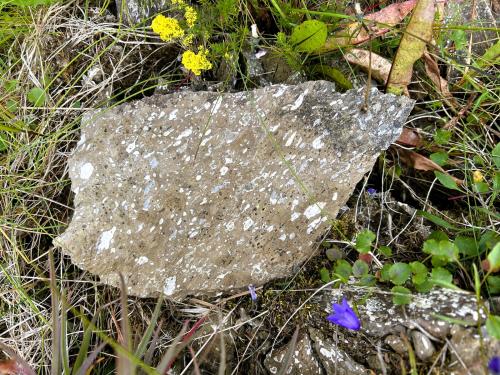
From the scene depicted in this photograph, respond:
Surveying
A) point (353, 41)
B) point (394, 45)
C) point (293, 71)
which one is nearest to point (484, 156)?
point (394, 45)

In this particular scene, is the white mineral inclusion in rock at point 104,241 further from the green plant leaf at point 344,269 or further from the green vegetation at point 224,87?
the green plant leaf at point 344,269

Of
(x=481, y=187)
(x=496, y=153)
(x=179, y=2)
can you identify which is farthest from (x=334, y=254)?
(x=179, y=2)

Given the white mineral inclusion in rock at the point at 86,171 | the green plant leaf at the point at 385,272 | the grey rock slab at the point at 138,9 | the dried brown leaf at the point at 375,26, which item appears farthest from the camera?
the grey rock slab at the point at 138,9

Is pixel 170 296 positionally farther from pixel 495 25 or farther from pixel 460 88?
pixel 495 25

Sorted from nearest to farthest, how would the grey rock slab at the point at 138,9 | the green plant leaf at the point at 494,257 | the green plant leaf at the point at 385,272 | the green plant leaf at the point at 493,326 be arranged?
the green plant leaf at the point at 493,326
the green plant leaf at the point at 494,257
the green plant leaf at the point at 385,272
the grey rock slab at the point at 138,9

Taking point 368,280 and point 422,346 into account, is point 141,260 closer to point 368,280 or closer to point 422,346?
point 368,280

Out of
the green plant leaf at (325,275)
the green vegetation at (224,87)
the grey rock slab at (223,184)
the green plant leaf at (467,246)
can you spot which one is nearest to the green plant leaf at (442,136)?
the green vegetation at (224,87)
